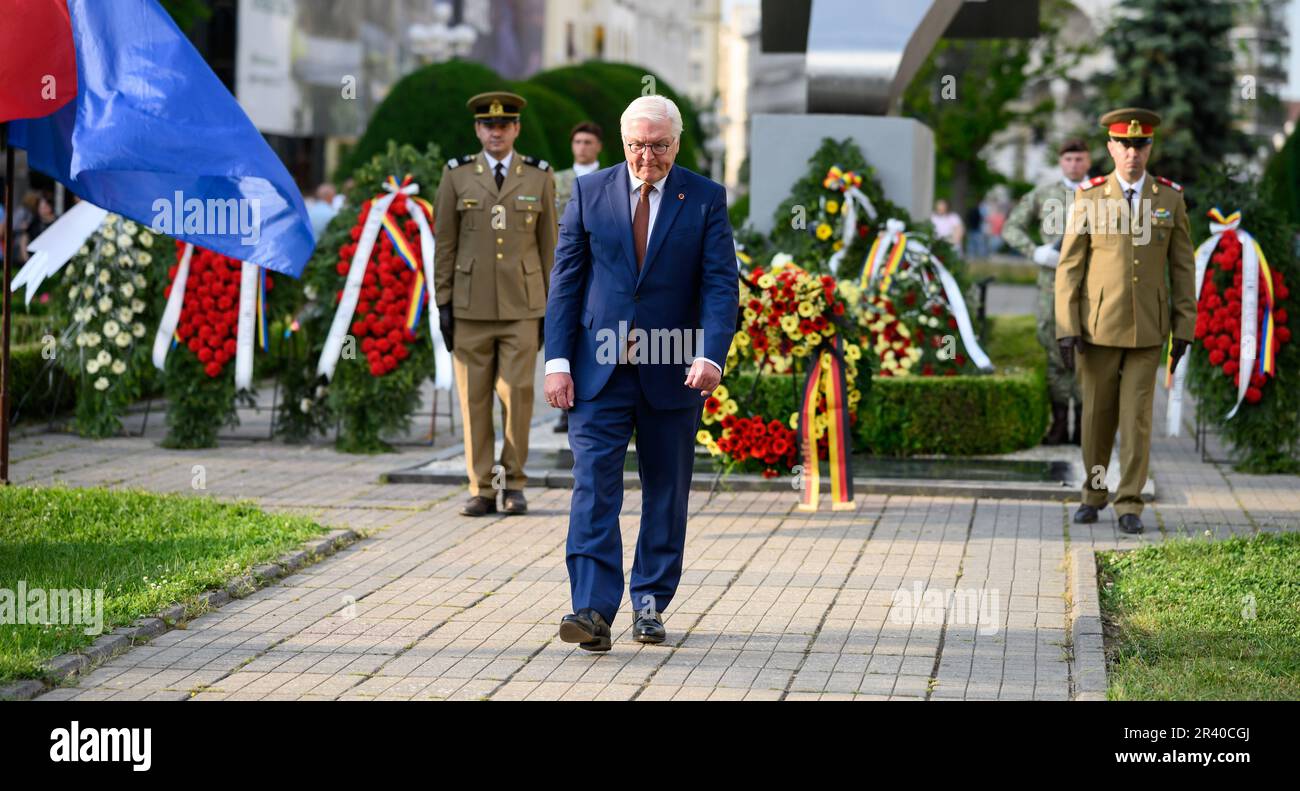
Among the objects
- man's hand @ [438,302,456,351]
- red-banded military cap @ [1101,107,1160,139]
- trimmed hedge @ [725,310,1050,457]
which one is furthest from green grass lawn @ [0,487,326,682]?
red-banded military cap @ [1101,107,1160,139]

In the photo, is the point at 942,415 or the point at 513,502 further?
the point at 942,415

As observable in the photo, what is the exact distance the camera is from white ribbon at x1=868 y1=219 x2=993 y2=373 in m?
12.7

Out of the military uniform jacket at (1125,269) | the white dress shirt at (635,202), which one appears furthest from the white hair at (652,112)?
the military uniform jacket at (1125,269)

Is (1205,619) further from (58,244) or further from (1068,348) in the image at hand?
(58,244)

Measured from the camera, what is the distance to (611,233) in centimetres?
673

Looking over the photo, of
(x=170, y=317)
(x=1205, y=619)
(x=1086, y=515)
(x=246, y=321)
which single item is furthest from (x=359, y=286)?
(x=1205, y=619)

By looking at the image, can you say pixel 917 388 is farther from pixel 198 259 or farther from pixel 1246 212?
pixel 198 259

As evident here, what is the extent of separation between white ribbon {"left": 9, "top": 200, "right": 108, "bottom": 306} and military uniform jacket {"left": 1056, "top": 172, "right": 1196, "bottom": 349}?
250 inches

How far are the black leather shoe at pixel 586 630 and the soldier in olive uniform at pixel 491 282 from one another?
3.40 metres

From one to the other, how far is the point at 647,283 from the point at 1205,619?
2.58m

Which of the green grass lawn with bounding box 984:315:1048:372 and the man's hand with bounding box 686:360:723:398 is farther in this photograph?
the green grass lawn with bounding box 984:315:1048:372

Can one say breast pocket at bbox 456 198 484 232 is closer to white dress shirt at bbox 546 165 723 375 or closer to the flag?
the flag

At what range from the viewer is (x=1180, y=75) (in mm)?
32406
